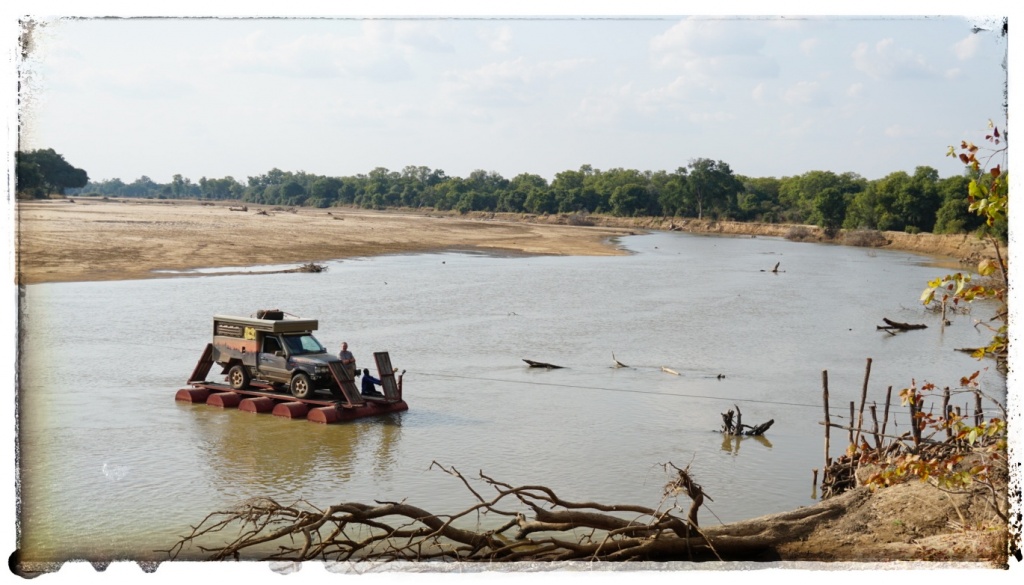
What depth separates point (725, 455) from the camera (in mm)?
18953

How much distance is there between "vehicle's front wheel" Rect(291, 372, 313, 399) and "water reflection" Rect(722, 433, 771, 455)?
8138mm

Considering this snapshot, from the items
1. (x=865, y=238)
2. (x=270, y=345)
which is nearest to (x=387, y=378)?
(x=270, y=345)

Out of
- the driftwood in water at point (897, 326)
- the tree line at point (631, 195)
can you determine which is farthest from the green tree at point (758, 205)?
the driftwood in water at point (897, 326)

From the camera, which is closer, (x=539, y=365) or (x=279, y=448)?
(x=279, y=448)

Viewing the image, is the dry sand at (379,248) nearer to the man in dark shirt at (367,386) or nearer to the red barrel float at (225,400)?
the red barrel float at (225,400)

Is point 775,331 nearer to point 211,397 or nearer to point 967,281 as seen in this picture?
point 211,397

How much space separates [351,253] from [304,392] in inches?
1764

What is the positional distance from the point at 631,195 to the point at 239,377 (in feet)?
416

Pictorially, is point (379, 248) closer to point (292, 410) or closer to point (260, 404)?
point (260, 404)

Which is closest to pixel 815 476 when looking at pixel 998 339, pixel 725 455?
pixel 725 455

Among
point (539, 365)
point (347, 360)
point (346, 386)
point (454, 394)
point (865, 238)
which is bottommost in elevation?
point (454, 394)

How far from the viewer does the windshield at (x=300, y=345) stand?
20.0 metres

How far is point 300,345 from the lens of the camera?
20.1 meters

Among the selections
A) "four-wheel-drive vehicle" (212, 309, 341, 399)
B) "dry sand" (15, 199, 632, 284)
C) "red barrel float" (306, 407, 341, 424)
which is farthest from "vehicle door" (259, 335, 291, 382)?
"dry sand" (15, 199, 632, 284)
